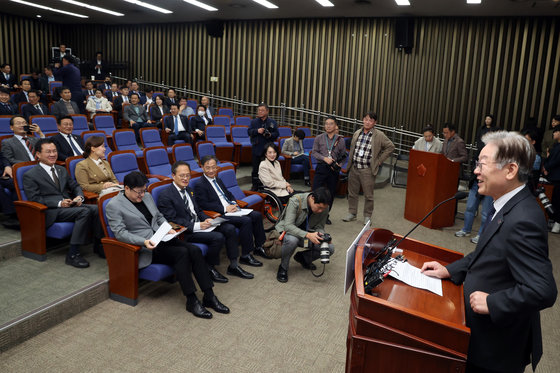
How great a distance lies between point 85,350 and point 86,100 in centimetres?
719

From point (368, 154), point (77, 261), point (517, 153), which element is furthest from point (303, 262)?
point (517, 153)

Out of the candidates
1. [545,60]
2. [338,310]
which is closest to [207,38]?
[545,60]

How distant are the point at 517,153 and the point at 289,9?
860 cm

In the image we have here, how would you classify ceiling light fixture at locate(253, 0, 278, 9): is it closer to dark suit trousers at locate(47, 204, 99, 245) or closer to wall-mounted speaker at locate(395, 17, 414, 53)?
wall-mounted speaker at locate(395, 17, 414, 53)

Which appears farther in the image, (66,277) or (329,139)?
(329,139)

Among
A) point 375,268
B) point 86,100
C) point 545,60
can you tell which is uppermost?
point 545,60

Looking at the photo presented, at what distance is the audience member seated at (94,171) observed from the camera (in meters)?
4.07

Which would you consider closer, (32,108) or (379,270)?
(379,270)

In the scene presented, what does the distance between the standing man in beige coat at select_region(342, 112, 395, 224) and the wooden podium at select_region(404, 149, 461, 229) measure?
1.61ft

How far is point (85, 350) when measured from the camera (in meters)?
2.62

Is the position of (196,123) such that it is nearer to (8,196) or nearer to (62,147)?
(62,147)

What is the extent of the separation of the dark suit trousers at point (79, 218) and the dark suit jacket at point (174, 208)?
0.64 m

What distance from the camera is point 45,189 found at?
12.0ft

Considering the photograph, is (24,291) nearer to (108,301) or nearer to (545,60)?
(108,301)
